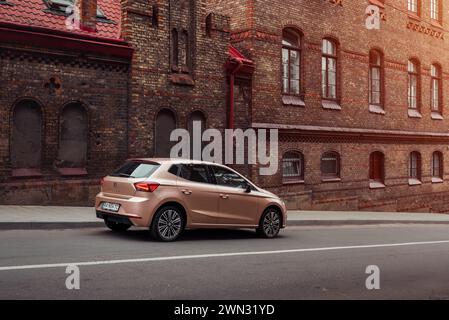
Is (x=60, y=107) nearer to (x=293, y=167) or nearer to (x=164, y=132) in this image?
(x=164, y=132)

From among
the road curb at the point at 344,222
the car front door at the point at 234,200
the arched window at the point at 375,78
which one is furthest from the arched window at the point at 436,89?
the car front door at the point at 234,200

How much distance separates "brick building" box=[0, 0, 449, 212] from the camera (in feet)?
46.5

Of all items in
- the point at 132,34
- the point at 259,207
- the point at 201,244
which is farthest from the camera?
the point at 132,34

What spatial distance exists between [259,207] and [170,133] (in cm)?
554

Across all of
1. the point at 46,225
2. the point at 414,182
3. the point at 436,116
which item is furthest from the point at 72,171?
the point at 436,116

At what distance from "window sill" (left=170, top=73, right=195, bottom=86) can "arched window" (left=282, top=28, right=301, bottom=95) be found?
4412 millimetres

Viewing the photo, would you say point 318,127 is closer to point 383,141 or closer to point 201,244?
point 383,141

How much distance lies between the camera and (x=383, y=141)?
963 inches

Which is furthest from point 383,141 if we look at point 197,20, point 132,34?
point 132,34

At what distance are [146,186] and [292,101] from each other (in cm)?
1117

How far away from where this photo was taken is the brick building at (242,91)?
1417 centimetres

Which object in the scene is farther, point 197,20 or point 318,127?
point 318,127

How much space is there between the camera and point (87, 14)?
1545 cm

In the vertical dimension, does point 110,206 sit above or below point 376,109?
below
